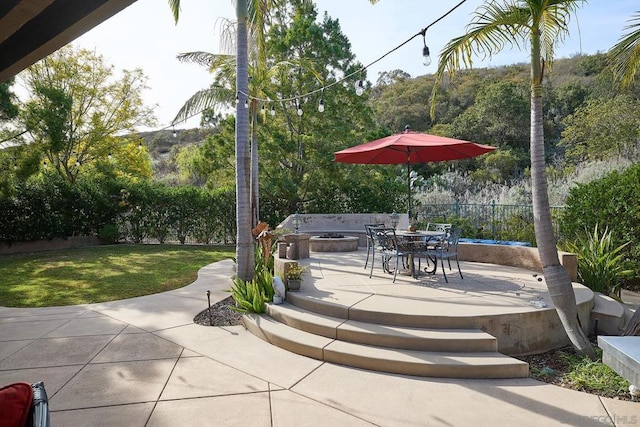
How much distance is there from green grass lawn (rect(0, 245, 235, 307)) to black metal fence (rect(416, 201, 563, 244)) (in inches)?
277

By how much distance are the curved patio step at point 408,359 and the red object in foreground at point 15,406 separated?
8.93ft

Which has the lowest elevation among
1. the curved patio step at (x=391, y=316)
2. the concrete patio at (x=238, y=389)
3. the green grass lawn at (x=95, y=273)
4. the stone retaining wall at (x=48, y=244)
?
the concrete patio at (x=238, y=389)

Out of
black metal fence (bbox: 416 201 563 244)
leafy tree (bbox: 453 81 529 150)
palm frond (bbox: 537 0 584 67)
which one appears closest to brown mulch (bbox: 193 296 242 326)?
palm frond (bbox: 537 0 584 67)

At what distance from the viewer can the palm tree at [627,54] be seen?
4672 millimetres

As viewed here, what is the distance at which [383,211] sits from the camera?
41.6 feet

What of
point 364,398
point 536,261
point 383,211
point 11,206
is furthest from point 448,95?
point 364,398

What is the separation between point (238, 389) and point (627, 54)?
656 cm

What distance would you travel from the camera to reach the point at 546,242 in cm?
373

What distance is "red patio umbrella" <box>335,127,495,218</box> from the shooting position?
5777mm

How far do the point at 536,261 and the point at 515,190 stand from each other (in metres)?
7.77

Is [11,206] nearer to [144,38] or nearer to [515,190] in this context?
[144,38]

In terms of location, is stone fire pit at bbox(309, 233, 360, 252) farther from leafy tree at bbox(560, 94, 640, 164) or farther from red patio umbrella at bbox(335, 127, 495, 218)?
leafy tree at bbox(560, 94, 640, 164)

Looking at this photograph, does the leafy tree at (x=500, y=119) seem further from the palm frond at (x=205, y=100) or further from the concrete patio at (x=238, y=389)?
the concrete patio at (x=238, y=389)

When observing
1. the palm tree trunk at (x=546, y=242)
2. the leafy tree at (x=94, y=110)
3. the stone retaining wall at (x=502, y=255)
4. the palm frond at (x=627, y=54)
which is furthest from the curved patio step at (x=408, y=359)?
the leafy tree at (x=94, y=110)
